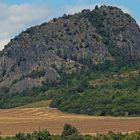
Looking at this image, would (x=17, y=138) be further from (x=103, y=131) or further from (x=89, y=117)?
(x=89, y=117)

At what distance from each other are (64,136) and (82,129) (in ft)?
101

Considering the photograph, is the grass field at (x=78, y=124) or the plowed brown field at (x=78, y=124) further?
the plowed brown field at (x=78, y=124)

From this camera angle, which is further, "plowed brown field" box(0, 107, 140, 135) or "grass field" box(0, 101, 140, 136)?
"plowed brown field" box(0, 107, 140, 135)

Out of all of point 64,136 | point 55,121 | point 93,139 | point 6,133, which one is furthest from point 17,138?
point 55,121

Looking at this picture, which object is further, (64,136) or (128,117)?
(128,117)

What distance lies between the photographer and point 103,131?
15188 centimetres

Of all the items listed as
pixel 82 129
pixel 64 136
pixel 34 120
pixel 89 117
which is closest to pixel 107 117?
pixel 89 117

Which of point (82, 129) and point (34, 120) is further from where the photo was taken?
point (34, 120)

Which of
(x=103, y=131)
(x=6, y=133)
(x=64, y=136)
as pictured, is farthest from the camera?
(x=6, y=133)

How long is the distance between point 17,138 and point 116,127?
1335 inches

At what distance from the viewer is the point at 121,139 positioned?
391 feet

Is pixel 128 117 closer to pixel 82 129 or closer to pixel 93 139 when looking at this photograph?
pixel 82 129

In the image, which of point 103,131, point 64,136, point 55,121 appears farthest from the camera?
point 55,121

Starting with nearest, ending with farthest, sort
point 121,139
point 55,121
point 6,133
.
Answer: point 121,139, point 6,133, point 55,121
